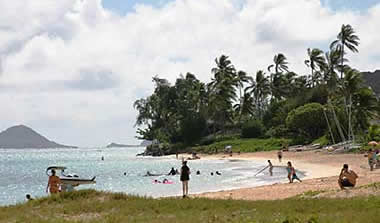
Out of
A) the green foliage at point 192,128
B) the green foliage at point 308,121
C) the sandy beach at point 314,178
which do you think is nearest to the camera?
the sandy beach at point 314,178

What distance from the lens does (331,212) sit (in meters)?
12.7

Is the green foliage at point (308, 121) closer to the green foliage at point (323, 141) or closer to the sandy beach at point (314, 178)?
the green foliage at point (323, 141)

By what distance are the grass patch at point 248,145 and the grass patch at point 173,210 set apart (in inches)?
2224

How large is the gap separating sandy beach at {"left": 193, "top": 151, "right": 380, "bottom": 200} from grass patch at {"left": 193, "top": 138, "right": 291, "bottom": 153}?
3.16 metres

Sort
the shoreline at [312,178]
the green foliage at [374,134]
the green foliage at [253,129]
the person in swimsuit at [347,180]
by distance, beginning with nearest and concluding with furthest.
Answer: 1. the person in swimsuit at [347,180]
2. the shoreline at [312,178]
3. the green foliage at [374,134]
4. the green foliage at [253,129]

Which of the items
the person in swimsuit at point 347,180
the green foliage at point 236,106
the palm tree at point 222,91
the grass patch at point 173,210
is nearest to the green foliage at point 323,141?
the green foliage at point 236,106

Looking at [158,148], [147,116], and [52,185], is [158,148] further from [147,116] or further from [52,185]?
[52,185]

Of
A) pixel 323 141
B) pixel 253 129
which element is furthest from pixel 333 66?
pixel 253 129

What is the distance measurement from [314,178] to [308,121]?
3806 centimetres

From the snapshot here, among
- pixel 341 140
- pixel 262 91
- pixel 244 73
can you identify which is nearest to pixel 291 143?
pixel 341 140

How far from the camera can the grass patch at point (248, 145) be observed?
72.6 m

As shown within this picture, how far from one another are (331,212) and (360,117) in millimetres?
48490

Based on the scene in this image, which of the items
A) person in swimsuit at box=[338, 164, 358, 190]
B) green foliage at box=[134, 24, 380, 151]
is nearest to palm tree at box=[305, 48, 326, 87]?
green foliage at box=[134, 24, 380, 151]

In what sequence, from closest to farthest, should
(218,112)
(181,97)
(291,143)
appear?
(291,143) < (218,112) < (181,97)
